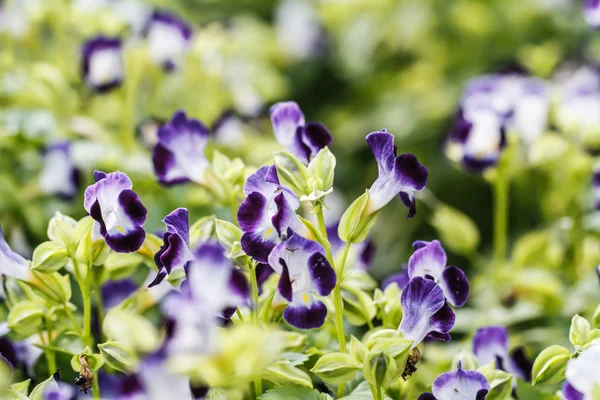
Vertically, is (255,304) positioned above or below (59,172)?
above

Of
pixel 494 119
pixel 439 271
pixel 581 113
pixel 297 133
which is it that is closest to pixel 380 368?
pixel 439 271

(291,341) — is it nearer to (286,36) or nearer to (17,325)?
(17,325)

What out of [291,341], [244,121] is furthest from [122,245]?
[244,121]

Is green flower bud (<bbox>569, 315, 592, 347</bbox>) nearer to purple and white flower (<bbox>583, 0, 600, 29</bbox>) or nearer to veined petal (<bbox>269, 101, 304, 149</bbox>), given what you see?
veined petal (<bbox>269, 101, 304, 149</bbox>)

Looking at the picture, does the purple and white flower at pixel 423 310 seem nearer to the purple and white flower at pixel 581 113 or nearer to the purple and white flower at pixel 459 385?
the purple and white flower at pixel 459 385

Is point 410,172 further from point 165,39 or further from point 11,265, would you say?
point 165,39

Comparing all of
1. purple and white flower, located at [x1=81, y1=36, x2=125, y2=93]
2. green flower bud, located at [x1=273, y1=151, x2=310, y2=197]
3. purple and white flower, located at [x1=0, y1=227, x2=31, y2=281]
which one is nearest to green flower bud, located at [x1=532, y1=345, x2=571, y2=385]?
green flower bud, located at [x1=273, y1=151, x2=310, y2=197]

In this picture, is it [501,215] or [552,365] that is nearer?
[552,365]
